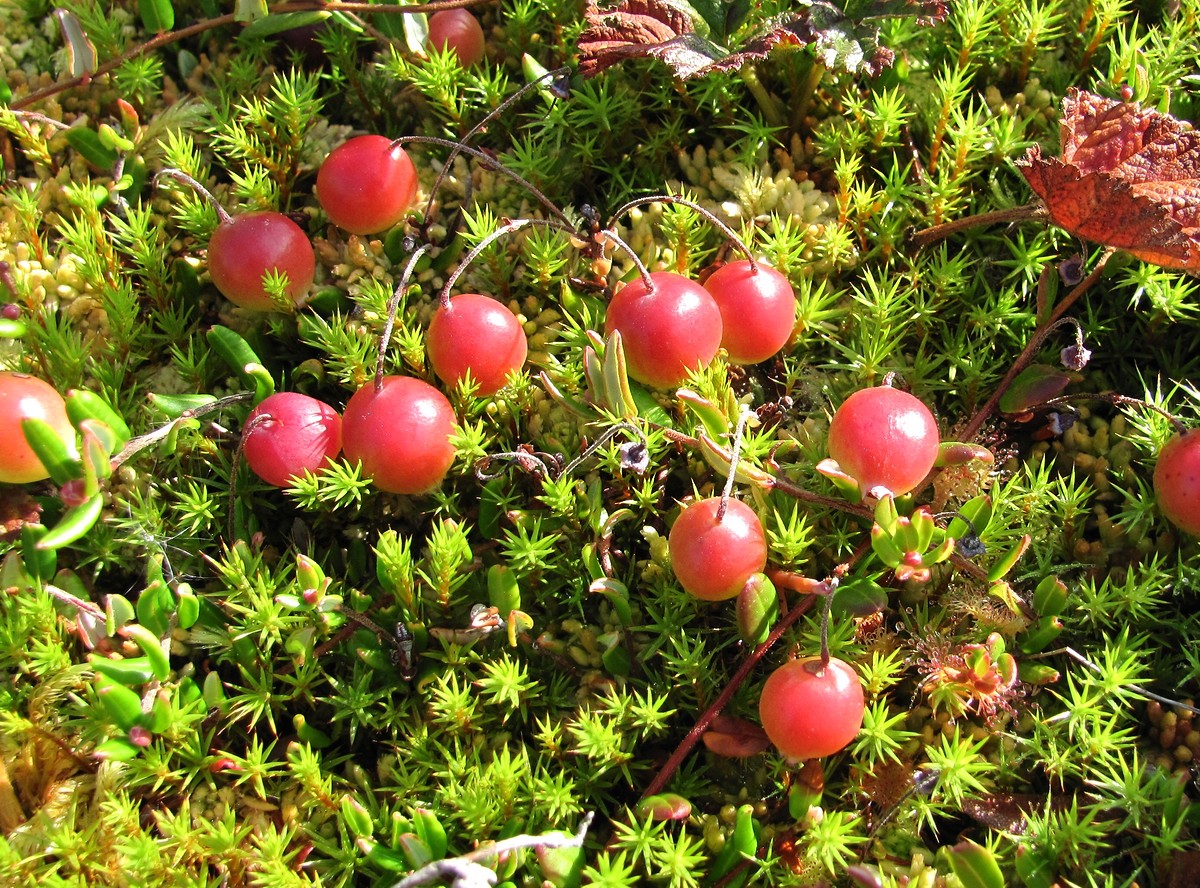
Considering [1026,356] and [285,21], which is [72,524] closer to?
[285,21]

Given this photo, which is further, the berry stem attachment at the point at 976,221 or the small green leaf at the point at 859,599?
the berry stem attachment at the point at 976,221

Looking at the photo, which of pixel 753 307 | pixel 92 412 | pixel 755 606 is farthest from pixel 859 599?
pixel 92 412

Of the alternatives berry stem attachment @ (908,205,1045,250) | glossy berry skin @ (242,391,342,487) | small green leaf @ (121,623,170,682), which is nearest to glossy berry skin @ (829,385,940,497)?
berry stem attachment @ (908,205,1045,250)

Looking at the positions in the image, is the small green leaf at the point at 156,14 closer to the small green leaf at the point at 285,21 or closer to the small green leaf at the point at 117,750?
the small green leaf at the point at 285,21

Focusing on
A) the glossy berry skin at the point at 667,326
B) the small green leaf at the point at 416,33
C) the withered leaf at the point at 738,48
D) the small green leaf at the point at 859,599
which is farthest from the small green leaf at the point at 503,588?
the small green leaf at the point at 416,33

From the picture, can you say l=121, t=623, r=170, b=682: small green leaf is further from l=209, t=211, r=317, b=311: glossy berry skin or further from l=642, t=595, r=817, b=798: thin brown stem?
l=642, t=595, r=817, b=798: thin brown stem

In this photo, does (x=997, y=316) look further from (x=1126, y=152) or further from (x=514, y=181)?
(x=514, y=181)

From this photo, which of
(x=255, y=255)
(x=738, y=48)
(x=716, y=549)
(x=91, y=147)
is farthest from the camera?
(x=91, y=147)
